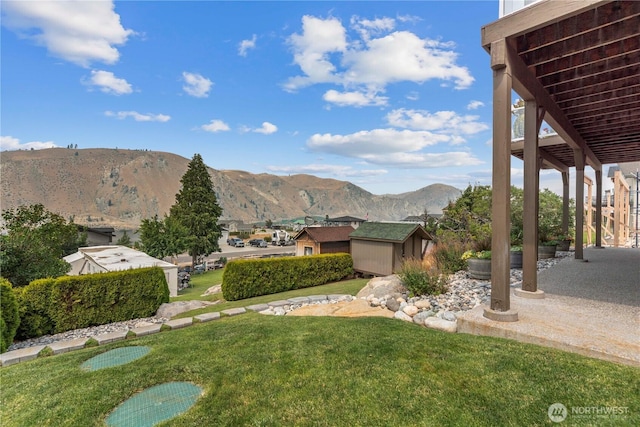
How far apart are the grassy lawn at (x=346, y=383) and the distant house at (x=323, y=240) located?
465 inches

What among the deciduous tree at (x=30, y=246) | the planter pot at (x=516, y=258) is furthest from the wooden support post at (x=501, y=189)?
the deciduous tree at (x=30, y=246)

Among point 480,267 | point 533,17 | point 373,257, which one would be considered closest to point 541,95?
point 533,17

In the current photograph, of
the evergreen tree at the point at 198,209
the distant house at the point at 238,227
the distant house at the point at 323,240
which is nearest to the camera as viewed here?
the distant house at the point at 323,240

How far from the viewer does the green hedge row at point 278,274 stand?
10.1 m

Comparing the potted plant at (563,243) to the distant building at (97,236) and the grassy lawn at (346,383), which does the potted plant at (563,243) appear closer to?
the grassy lawn at (346,383)

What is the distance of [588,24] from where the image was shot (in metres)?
3.67

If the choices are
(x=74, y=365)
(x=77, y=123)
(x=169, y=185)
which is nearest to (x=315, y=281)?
(x=74, y=365)

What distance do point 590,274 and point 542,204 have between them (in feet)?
32.2

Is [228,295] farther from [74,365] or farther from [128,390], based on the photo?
[128,390]

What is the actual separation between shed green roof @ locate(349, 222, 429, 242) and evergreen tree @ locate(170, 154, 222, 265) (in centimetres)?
1225

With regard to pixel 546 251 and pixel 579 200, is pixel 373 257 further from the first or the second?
pixel 579 200

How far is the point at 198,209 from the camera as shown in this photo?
21578mm

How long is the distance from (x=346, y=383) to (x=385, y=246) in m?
11.2

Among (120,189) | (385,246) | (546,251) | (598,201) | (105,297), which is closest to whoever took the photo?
(105,297)
